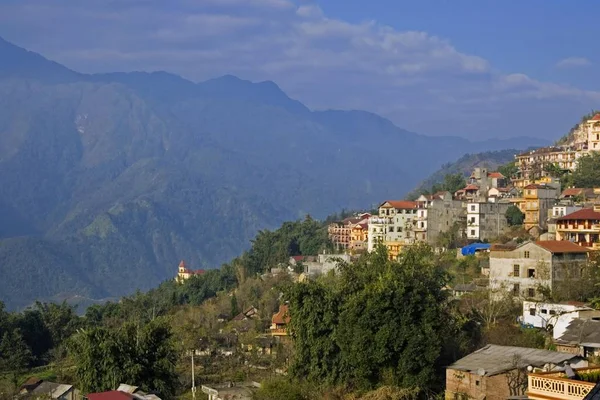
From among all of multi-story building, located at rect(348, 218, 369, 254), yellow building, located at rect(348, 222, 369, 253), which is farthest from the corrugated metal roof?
yellow building, located at rect(348, 222, 369, 253)

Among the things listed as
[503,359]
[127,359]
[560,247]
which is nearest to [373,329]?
[503,359]

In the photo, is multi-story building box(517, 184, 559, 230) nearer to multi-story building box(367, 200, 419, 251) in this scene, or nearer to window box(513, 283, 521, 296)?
multi-story building box(367, 200, 419, 251)

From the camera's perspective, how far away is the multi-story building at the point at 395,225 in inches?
2096

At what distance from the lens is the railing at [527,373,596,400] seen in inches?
619

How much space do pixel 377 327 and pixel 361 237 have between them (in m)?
37.4

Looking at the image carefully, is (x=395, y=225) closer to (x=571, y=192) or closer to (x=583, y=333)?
(x=571, y=192)

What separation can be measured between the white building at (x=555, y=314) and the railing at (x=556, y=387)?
31.1 ft

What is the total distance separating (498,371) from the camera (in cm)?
2183

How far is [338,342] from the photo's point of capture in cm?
2538

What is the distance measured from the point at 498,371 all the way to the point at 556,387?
5585mm

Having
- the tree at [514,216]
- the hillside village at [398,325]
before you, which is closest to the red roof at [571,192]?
the hillside village at [398,325]

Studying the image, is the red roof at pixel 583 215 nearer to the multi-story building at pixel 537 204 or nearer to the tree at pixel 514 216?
the multi-story building at pixel 537 204

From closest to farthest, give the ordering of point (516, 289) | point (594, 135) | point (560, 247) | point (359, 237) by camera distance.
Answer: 1. point (516, 289)
2. point (560, 247)
3. point (594, 135)
4. point (359, 237)

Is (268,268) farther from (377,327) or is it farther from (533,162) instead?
(377,327)
